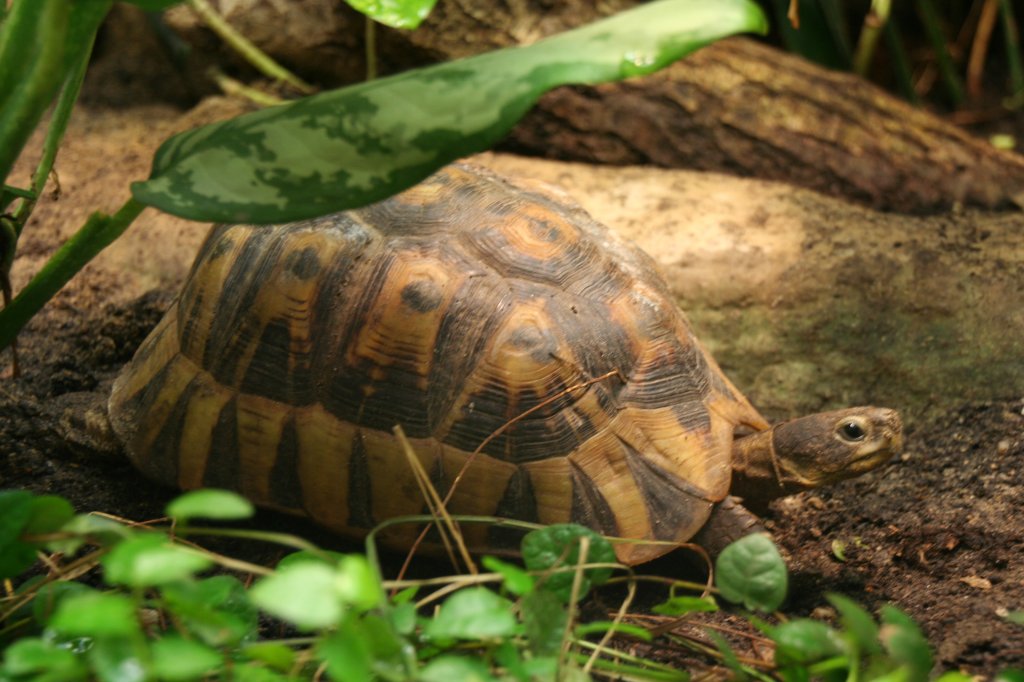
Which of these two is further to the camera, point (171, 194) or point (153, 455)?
Answer: point (153, 455)

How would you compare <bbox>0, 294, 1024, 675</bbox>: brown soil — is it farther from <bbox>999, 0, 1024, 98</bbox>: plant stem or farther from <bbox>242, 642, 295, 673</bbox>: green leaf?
<bbox>999, 0, 1024, 98</bbox>: plant stem

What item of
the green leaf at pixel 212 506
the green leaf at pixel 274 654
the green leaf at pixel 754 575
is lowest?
the green leaf at pixel 754 575

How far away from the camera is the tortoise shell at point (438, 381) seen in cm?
205

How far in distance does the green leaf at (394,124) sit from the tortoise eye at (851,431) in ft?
3.61

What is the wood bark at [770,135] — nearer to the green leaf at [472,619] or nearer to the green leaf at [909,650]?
the green leaf at [909,650]

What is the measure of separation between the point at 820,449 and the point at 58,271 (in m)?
1.74

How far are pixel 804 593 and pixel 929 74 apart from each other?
387 cm

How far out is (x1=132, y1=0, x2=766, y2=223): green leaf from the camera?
1290mm

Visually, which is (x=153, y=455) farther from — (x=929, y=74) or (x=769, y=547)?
(x=929, y=74)

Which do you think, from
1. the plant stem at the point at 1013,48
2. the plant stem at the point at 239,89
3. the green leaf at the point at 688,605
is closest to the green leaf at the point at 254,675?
the green leaf at the point at 688,605

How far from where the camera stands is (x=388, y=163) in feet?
4.60

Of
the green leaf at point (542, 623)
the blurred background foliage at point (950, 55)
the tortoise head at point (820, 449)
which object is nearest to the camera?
the green leaf at point (542, 623)

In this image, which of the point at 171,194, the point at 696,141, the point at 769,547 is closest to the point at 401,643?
the point at 769,547

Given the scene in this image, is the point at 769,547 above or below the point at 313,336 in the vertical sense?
below
